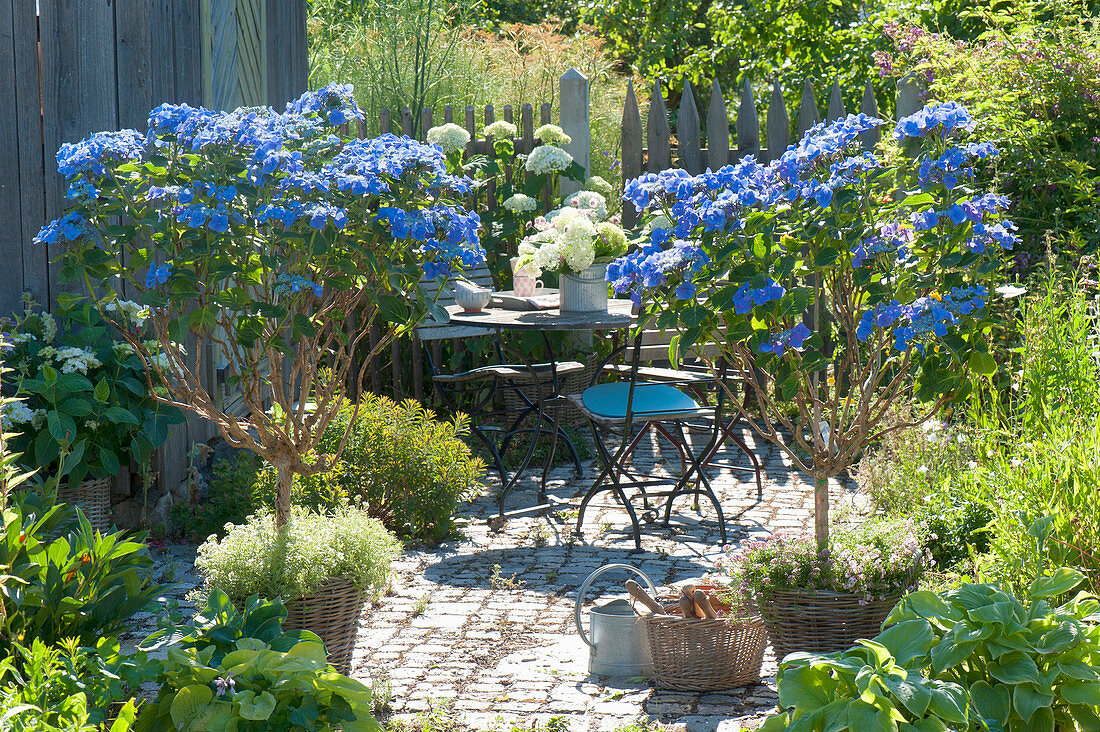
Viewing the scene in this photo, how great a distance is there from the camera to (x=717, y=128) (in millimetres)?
7910

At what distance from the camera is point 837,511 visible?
18.3 feet

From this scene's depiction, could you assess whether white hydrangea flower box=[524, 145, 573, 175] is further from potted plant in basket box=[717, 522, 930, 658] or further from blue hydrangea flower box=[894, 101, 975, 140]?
potted plant in basket box=[717, 522, 930, 658]

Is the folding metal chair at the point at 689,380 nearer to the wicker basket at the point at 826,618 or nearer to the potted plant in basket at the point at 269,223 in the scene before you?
the wicker basket at the point at 826,618

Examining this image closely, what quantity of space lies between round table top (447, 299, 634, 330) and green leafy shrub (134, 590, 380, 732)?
2.64 metres

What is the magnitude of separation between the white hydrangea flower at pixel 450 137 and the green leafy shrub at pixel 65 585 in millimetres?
4538

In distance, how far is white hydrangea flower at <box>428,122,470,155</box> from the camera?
23.7 ft

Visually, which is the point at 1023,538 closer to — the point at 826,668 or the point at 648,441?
the point at 826,668

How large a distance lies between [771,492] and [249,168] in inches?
152

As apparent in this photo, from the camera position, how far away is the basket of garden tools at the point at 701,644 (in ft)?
11.3

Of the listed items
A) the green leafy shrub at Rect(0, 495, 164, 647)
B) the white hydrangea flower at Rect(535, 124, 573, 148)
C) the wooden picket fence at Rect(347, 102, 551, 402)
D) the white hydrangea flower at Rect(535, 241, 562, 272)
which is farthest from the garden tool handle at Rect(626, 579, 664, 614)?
the white hydrangea flower at Rect(535, 124, 573, 148)

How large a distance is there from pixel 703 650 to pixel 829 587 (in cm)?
45

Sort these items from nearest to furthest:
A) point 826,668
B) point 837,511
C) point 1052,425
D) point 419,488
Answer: point 826,668 → point 1052,425 → point 419,488 → point 837,511

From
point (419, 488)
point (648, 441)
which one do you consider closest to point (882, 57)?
point (648, 441)

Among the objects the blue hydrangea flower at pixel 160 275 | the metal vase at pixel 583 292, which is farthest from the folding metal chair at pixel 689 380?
the blue hydrangea flower at pixel 160 275
